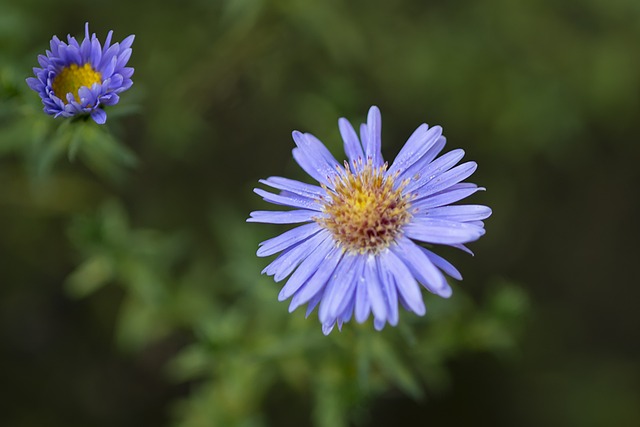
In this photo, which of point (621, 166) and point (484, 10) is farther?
point (621, 166)

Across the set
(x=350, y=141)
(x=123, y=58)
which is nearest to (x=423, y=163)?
(x=350, y=141)

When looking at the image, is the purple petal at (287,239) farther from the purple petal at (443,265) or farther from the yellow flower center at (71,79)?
the yellow flower center at (71,79)

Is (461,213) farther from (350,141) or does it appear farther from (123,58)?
(123,58)

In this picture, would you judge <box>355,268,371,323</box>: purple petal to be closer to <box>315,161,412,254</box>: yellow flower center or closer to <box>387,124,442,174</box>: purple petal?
<box>315,161,412,254</box>: yellow flower center

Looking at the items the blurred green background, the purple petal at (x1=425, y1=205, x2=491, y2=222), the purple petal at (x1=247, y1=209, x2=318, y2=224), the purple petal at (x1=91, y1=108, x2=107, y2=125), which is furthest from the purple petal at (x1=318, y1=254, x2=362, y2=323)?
the blurred green background

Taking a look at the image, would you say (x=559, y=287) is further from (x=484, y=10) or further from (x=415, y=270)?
(x=415, y=270)

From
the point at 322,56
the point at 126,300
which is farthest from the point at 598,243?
the point at 126,300
